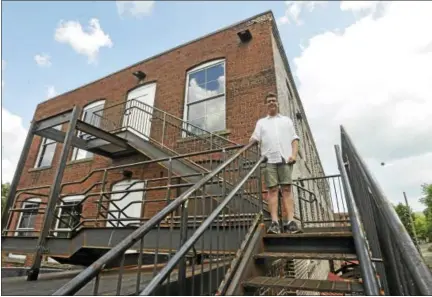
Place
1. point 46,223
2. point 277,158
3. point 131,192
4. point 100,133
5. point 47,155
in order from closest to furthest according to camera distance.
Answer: point 277,158 → point 46,223 → point 131,192 → point 100,133 → point 47,155

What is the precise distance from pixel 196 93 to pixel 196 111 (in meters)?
0.71

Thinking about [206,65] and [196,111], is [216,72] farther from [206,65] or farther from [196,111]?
[196,111]

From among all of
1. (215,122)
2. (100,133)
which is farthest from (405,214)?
(100,133)

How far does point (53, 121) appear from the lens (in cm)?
541

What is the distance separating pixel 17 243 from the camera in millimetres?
5328

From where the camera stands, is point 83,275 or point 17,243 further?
point 17,243

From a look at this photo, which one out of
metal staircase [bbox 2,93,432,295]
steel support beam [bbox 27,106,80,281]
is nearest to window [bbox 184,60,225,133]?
metal staircase [bbox 2,93,432,295]

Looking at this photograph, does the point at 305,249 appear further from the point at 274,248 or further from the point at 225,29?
the point at 225,29

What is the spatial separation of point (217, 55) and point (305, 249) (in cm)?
720

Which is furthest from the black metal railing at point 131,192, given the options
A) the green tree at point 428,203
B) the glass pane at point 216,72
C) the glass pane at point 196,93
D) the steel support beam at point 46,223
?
the glass pane at point 216,72

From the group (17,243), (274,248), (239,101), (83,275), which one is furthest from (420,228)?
(17,243)

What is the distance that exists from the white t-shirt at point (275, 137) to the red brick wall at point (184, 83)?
3034 mm

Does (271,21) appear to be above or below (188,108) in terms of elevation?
above

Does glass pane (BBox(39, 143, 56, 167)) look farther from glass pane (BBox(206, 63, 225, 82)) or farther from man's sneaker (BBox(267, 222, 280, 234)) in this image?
man's sneaker (BBox(267, 222, 280, 234))
